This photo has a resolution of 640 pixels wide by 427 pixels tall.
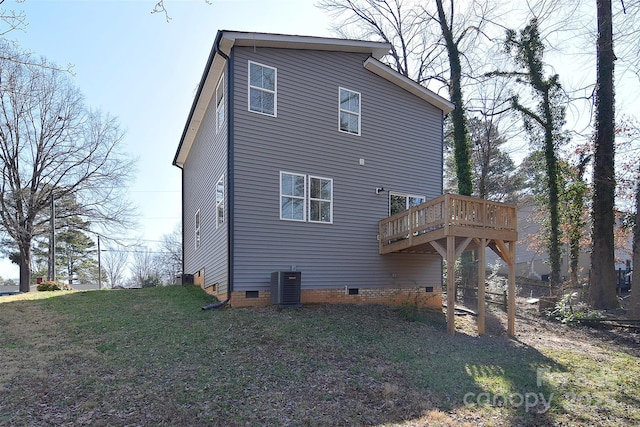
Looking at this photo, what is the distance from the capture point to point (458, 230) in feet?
30.8

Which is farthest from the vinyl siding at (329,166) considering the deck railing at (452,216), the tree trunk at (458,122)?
the tree trunk at (458,122)

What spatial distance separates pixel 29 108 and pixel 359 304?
19.1 meters

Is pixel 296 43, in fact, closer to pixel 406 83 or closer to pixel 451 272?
pixel 406 83

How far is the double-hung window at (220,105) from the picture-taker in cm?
1078

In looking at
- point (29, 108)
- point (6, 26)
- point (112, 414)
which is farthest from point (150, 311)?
point (29, 108)

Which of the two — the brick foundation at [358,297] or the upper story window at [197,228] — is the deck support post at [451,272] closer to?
the brick foundation at [358,297]

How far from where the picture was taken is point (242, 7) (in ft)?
21.2

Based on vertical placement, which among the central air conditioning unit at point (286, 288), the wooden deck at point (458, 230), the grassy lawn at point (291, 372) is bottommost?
the grassy lawn at point (291, 372)

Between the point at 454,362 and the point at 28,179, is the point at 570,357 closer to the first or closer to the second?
the point at 454,362

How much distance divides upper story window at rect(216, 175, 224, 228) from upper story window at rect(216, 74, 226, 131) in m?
1.42

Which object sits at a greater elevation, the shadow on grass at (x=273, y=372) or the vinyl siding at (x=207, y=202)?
the vinyl siding at (x=207, y=202)

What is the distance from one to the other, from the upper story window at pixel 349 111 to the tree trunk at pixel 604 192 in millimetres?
7501

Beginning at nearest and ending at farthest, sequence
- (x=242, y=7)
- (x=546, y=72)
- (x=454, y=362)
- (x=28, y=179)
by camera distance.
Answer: (x=242, y=7), (x=454, y=362), (x=546, y=72), (x=28, y=179)

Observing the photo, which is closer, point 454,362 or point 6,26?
point 6,26
